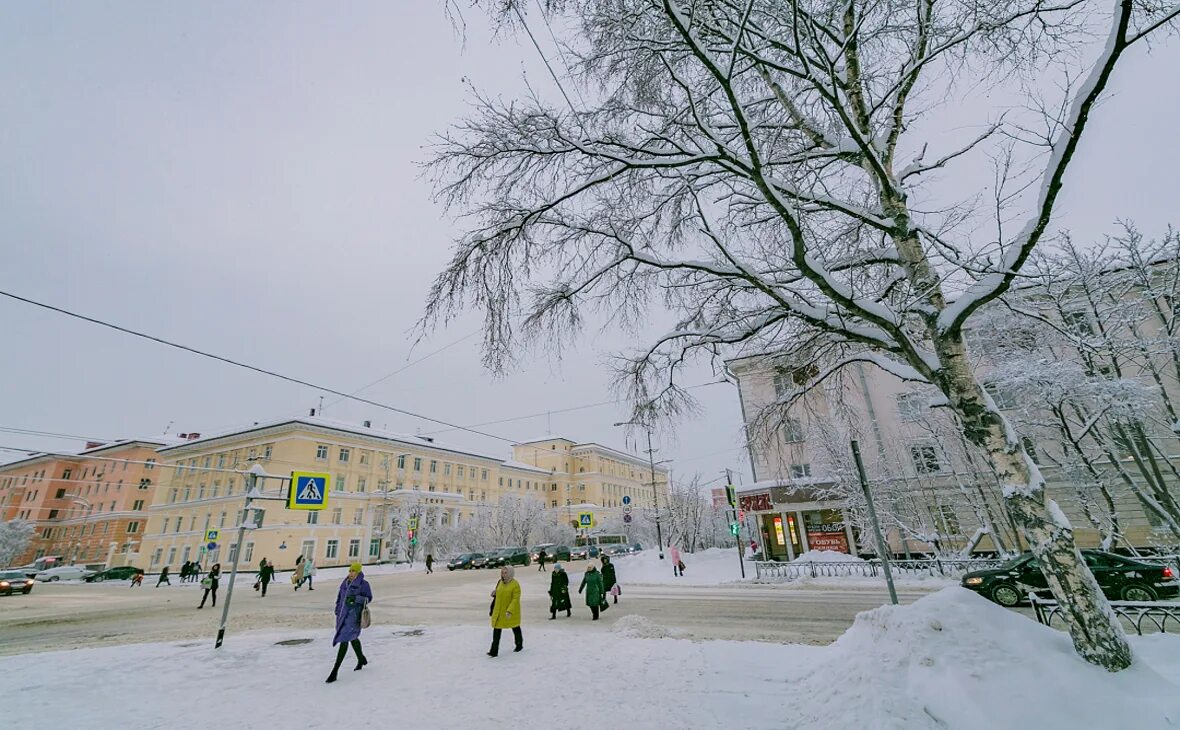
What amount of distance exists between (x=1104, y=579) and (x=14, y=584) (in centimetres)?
5005

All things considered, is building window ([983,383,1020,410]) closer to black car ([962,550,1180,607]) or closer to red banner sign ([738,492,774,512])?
black car ([962,550,1180,607])

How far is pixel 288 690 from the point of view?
21.5 feet

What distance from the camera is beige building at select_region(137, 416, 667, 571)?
46.6 metres

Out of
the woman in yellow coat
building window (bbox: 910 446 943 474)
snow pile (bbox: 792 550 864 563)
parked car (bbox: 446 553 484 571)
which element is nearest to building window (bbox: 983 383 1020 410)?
building window (bbox: 910 446 943 474)

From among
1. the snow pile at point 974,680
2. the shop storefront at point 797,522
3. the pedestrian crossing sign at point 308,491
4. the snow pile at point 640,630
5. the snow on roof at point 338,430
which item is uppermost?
the snow on roof at point 338,430

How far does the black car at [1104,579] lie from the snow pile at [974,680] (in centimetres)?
882

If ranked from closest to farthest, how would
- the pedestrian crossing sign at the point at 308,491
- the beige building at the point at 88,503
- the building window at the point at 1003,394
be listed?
the pedestrian crossing sign at the point at 308,491, the building window at the point at 1003,394, the beige building at the point at 88,503

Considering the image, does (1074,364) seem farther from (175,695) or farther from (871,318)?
(175,695)

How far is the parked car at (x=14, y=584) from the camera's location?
26344mm

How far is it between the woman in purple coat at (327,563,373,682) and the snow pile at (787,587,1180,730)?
6433mm

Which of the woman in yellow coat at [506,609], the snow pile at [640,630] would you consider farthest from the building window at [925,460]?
the woman in yellow coat at [506,609]

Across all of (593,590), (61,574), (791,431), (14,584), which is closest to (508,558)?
(593,590)

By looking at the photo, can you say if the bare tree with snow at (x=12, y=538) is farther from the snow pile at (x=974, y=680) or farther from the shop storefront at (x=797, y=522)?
the snow pile at (x=974, y=680)

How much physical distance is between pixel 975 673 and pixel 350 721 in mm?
6362
